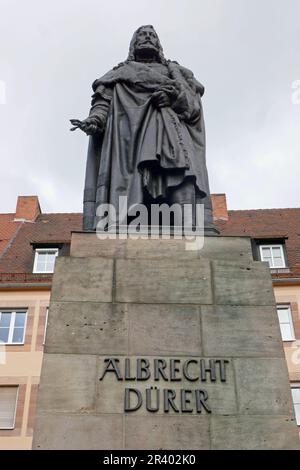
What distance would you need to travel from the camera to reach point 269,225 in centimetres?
2838

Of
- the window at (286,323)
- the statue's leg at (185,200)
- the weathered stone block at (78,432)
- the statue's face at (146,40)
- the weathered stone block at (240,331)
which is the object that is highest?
the window at (286,323)

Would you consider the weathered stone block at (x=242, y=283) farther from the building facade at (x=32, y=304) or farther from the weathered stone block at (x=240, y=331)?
the building facade at (x=32, y=304)

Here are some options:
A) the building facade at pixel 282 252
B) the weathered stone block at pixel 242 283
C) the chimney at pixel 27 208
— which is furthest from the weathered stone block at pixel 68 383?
the chimney at pixel 27 208

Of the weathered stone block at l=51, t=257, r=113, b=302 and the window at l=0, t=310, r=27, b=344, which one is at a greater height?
the window at l=0, t=310, r=27, b=344

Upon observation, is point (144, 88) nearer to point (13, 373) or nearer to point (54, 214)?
point (13, 373)

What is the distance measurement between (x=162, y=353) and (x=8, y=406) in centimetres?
1716

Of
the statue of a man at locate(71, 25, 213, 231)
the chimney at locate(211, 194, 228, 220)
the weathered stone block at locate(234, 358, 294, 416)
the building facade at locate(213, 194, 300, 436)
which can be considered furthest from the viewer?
the chimney at locate(211, 194, 228, 220)

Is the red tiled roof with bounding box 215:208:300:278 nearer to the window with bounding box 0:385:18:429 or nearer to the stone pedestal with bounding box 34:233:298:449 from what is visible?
the window with bounding box 0:385:18:429

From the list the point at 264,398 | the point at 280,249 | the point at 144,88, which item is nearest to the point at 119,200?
the point at 144,88

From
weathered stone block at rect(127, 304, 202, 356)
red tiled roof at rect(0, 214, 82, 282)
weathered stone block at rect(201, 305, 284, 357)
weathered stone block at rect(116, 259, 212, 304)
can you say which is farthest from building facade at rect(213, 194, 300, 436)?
weathered stone block at rect(127, 304, 202, 356)

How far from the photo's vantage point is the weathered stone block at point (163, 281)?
6.10 metres

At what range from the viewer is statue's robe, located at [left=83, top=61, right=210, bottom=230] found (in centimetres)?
761

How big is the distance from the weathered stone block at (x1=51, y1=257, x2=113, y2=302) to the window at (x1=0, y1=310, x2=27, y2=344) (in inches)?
671

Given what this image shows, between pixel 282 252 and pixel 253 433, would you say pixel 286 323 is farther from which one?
pixel 253 433
